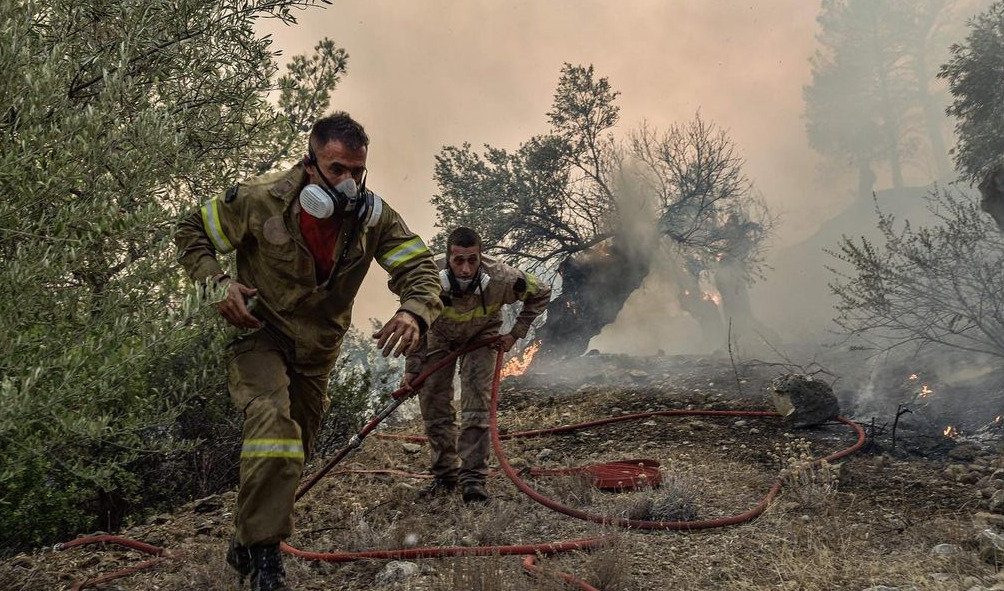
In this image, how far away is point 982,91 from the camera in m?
12.4

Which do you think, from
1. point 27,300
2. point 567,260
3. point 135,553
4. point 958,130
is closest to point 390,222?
point 27,300

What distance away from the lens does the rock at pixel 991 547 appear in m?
2.91

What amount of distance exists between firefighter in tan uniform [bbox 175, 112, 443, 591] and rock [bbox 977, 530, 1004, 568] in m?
2.61

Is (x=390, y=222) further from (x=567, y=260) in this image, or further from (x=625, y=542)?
(x=567, y=260)

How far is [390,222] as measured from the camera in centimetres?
361

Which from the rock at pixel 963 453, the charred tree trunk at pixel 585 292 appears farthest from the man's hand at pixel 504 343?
the charred tree trunk at pixel 585 292

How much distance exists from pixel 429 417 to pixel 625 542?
2.28 m

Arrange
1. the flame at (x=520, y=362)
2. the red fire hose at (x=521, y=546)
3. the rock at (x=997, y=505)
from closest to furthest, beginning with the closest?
the red fire hose at (x=521, y=546), the rock at (x=997, y=505), the flame at (x=520, y=362)

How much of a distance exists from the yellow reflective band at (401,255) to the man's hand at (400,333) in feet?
1.51

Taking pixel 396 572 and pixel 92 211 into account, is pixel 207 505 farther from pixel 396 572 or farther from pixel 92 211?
pixel 92 211

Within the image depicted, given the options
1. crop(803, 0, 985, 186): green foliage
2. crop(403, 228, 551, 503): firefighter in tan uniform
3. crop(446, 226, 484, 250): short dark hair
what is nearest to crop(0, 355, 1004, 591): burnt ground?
crop(403, 228, 551, 503): firefighter in tan uniform

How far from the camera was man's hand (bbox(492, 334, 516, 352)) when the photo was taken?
16.9 feet

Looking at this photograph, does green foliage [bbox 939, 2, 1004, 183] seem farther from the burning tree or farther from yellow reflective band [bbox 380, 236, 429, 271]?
yellow reflective band [bbox 380, 236, 429, 271]

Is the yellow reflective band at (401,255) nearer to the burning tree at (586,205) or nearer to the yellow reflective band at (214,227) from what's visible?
the yellow reflective band at (214,227)
